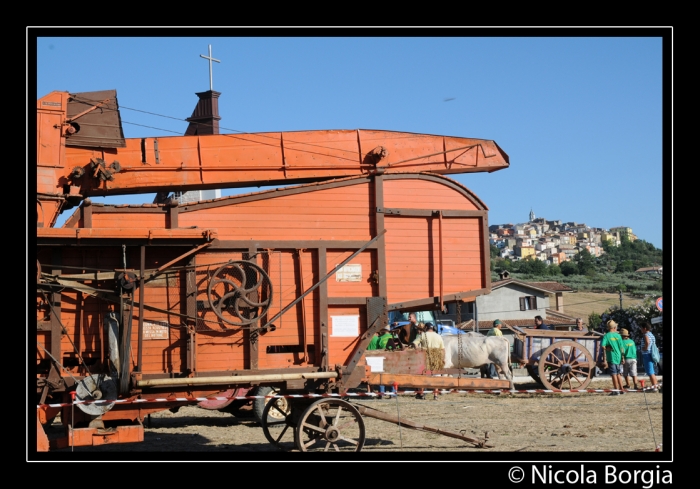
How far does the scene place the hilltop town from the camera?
14575 cm

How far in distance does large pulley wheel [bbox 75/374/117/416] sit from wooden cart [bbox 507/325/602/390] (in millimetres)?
11322

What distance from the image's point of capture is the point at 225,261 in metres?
11.8

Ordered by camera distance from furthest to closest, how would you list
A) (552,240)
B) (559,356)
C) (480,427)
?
(552,240) → (559,356) → (480,427)

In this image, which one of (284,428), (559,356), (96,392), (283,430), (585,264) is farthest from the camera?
(585,264)

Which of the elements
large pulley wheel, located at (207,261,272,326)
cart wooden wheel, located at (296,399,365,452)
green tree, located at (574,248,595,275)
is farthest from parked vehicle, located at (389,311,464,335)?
green tree, located at (574,248,595,275)

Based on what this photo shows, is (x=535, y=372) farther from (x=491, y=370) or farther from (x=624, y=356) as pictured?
(x=624, y=356)

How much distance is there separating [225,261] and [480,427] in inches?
202

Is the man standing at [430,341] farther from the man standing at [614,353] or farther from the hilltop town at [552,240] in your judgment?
the hilltop town at [552,240]

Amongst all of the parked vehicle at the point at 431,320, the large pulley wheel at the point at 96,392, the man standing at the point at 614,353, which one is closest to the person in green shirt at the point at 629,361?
the man standing at the point at 614,353

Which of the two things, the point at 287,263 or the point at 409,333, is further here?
the point at 409,333

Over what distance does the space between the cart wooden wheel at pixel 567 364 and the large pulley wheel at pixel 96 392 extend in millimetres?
11391

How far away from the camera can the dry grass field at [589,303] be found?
6969 centimetres

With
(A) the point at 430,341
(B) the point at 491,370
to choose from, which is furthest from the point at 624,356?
(A) the point at 430,341

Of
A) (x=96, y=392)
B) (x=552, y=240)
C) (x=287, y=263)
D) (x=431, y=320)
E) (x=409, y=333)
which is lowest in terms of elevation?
(x=431, y=320)
